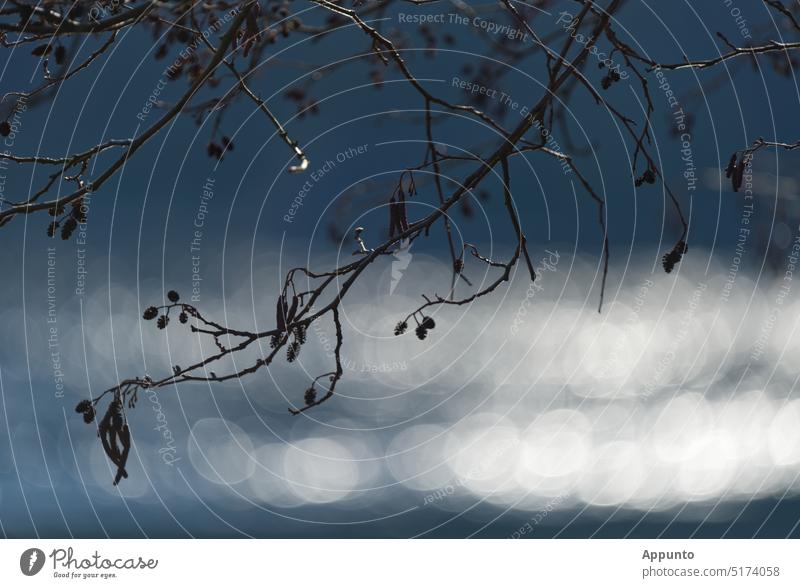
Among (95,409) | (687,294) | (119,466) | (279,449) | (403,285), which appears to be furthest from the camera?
(687,294)

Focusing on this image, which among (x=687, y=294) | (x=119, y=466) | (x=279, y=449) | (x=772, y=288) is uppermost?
(x=687, y=294)

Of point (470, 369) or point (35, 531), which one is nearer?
point (35, 531)

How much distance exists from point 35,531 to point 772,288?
3.20 meters

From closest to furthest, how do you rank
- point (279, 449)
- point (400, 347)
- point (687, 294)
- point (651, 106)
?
point (651, 106)
point (400, 347)
point (279, 449)
point (687, 294)

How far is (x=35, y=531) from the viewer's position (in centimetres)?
333

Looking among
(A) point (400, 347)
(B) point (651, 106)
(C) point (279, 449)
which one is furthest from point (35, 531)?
(C) point (279, 449)

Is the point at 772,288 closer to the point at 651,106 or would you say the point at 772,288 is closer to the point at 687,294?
the point at 651,106
